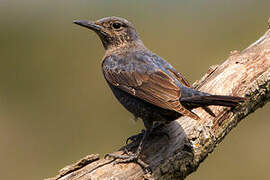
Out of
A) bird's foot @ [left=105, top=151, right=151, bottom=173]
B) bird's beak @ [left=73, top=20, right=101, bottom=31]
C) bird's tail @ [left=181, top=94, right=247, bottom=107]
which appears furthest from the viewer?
bird's beak @ [left=73, top=20, right=101, bottom=31]

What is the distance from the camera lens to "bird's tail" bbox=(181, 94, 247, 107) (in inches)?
172

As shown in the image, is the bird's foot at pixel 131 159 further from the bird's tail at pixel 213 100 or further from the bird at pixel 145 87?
the bird's tail at pixel 213 100

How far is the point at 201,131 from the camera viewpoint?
4.72 metres

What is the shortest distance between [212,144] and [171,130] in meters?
0.52

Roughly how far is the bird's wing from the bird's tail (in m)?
0.14

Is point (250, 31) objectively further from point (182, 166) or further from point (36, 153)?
point (182, 166)

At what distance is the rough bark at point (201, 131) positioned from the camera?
4766 mm

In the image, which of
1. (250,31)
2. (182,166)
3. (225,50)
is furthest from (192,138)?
(250,31)

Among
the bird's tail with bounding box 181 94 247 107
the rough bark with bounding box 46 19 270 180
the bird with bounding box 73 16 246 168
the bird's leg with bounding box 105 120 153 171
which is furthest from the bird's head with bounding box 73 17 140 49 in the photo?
the bird's tail with bounding box 181 94 247 107

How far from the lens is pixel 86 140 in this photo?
9.66 meters

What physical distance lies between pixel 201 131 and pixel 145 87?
82 centimetres

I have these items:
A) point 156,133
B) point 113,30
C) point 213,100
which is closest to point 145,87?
point 156,133

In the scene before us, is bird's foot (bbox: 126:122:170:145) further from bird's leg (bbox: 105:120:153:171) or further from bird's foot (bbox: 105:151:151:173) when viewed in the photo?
bird's foot (bbox: 105:151:151:173)

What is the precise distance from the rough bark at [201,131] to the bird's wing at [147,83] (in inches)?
16.4
